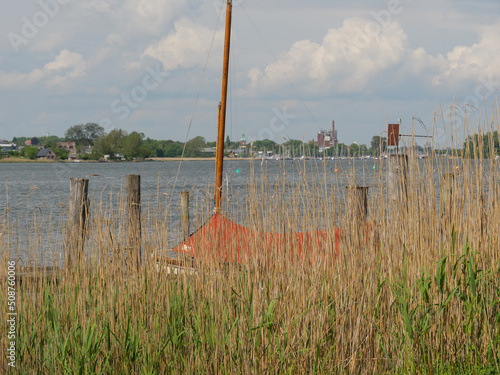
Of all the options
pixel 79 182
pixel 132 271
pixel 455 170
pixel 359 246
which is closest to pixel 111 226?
pixel 132 271

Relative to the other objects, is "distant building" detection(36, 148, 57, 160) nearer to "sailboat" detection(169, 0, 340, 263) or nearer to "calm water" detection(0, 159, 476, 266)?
"calm water" detection(0, 159, 476, 266)

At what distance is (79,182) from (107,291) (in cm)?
274

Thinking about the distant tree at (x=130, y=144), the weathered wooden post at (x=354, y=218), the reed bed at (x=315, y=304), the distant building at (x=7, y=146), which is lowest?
the reed bed at (x=315, y=304)

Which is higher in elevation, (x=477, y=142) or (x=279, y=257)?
(x=477, y=142)

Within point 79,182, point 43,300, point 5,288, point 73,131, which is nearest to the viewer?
point 43,300

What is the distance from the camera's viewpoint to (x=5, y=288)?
409 centimetres

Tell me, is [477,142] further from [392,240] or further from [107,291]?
[107,291]

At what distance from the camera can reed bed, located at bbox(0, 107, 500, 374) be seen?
3.02 meters

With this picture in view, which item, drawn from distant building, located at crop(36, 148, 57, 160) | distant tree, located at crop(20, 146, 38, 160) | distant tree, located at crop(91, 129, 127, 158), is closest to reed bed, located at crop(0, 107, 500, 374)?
distant tree, located at crop(91, 129, 127, 158)

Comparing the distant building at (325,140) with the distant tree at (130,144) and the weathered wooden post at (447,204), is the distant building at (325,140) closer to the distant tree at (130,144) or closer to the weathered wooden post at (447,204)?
the weathered wooden post at (447,204)

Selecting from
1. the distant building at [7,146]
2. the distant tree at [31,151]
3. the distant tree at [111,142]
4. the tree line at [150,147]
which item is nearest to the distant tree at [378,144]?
the tree line at [150,147]

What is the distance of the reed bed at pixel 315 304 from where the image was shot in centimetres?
302

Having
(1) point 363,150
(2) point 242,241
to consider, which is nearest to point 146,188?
(2) point 242,241

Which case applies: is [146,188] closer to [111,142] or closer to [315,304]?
[111,142]
